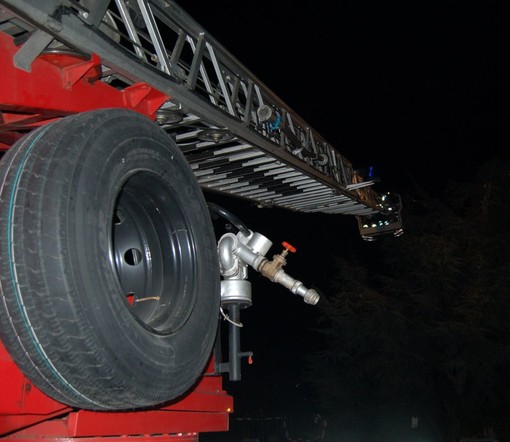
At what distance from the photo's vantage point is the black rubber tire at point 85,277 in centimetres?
190

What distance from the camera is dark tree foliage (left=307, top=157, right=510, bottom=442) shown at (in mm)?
16688

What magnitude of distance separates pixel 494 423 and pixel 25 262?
58.2ft

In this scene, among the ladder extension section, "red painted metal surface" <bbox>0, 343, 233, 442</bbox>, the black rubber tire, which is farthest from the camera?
the ladder extension section

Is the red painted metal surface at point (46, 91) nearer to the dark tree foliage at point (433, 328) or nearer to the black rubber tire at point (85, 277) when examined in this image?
the black rubber tire at point (85, 277)

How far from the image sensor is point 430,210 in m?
21.3

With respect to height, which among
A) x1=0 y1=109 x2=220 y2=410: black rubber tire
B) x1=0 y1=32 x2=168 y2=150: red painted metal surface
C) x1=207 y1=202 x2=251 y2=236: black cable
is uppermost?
x1=0 y1=32 x2=168 y2=150: red painted metal surface

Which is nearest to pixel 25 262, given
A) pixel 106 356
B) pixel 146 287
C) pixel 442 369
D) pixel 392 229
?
pixel 106 356

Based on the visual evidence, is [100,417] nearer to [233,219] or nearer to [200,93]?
[233,219]

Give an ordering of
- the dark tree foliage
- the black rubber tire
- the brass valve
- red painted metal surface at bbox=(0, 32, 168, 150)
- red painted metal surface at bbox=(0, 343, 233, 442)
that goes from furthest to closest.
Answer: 1. the dark tree foliage
2. the brass valve
3. red painted metal surface at bbox=(0, 32, 168, 150)
4. red painted metal surface at bbox=(0, 343, 233, 442)
5. the black rubber tire

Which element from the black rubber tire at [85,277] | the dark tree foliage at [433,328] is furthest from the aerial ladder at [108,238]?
the dark tree foliage at [433,328]

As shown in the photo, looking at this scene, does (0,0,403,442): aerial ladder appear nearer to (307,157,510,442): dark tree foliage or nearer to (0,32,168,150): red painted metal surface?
(0,32,168,150): red painted metal surface

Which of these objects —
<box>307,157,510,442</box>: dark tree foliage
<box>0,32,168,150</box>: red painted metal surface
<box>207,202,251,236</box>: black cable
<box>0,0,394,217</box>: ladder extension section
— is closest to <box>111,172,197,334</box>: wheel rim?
<box>0,32,168,150</box>: red painted metal surface

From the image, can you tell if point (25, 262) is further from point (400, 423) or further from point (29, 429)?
point (400, 423)

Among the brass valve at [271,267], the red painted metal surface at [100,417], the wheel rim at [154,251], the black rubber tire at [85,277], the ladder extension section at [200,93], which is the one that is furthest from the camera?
the brass valve at [271,267]
